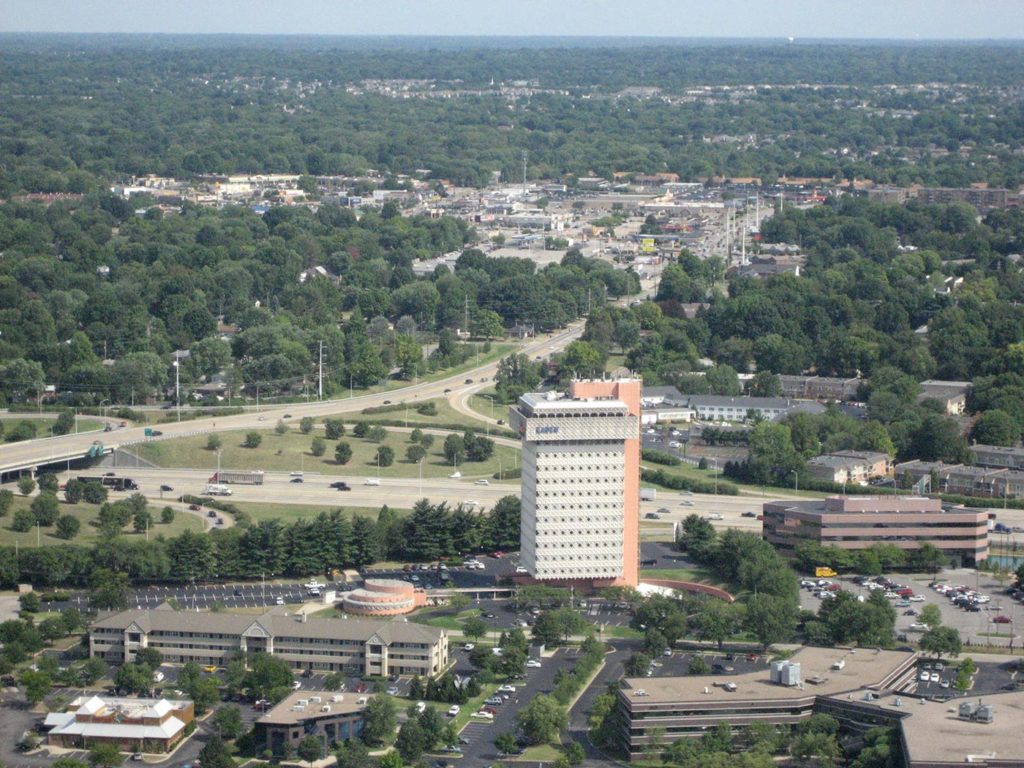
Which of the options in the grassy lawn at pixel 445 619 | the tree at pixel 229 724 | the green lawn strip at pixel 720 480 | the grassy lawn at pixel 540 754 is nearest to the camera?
the grassy lawn at pixel 540 754

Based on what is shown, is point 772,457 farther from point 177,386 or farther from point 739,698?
point 739,698

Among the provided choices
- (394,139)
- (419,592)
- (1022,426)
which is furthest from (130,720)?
(394,139)

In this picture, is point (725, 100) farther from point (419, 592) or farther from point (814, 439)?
point (419, 592)

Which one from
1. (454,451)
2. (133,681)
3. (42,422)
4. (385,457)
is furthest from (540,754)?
(42,422)

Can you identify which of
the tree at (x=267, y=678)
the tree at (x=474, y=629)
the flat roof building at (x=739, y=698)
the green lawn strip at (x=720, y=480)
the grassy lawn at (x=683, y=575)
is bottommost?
the green lawn strip at (x=720, y=480)

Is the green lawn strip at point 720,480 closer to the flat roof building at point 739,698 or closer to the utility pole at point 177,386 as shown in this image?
the utility pole at point 177,386

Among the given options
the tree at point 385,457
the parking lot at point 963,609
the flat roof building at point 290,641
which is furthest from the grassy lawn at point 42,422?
the parking lot at point 963,609
